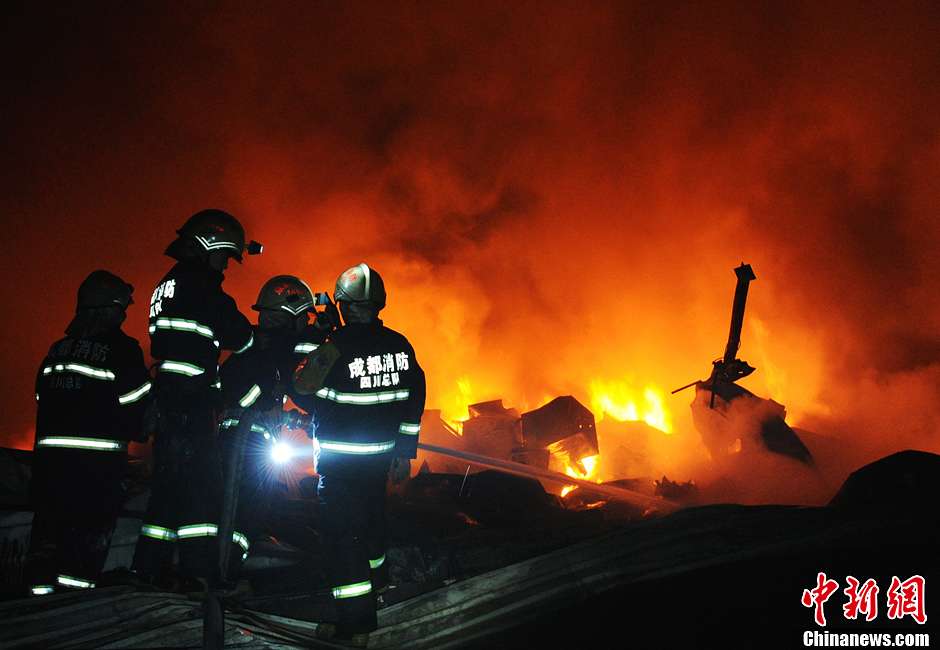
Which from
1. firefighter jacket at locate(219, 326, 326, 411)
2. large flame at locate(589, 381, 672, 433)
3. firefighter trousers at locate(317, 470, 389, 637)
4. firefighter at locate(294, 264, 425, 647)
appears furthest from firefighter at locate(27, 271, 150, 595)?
large flame at locate(589, 381, 672, 433)

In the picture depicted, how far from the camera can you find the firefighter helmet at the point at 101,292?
3.13 m

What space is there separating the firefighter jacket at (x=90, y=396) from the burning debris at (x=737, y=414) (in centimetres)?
859

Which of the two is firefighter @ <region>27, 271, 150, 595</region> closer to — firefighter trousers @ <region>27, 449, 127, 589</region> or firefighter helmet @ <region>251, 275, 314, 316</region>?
firefighter trousers @ <region>27, 449, 127, 589</region>

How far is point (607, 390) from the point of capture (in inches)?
610

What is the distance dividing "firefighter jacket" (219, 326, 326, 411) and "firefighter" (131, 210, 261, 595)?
24 centimetres

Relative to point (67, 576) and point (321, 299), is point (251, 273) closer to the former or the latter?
point (321, 299)

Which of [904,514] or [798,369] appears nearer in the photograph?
[904,514]

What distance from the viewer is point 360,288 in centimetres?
306

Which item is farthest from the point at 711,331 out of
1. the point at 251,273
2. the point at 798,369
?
the point at 251,273

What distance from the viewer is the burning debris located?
888cm

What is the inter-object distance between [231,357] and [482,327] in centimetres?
1434

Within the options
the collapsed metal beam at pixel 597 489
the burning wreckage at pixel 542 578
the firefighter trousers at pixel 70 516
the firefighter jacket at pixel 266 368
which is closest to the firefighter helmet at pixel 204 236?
the firefighter jacket at pixel 266 368
